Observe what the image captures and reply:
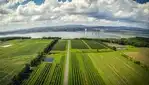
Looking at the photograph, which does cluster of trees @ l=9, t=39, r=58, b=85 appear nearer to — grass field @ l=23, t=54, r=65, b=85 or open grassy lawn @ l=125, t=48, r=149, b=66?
grass field @ l=23, t=54, r=65, b=85

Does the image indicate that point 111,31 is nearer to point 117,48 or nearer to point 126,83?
point 117,48

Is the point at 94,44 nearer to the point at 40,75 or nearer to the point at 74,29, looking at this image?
the point at 74,29

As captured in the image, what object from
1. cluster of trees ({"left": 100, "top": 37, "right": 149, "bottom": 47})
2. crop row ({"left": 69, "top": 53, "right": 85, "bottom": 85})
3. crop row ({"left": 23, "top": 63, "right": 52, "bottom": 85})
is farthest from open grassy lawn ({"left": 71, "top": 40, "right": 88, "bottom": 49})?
crop row ({"left": 23, "top": 63, "right": 52, "bottom": 85})

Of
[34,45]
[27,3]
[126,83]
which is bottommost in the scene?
[126,83]

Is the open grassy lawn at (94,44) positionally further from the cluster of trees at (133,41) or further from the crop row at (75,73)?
the crop row at (75,73)

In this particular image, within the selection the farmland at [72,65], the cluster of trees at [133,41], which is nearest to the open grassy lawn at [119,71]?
the farmland at [72,65]

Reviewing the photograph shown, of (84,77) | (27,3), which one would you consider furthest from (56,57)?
(27,3)

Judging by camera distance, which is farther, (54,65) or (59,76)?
(54,65)
